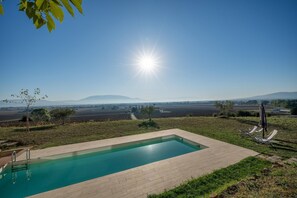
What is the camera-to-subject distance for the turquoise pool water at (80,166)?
5.95 m

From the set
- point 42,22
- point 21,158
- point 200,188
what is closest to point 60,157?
point 21,158

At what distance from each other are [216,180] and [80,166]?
6048mm

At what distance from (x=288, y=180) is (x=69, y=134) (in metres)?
13.4

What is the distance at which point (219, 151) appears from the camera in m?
7.96

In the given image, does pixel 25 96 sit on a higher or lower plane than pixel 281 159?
higher

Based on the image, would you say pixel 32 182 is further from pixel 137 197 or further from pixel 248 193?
pixel 248 193

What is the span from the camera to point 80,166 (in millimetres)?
7605

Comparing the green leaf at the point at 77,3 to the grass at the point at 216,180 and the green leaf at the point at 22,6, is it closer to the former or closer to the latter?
the green leaf at the point at 22,6

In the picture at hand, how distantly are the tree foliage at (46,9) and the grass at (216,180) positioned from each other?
4.78 m

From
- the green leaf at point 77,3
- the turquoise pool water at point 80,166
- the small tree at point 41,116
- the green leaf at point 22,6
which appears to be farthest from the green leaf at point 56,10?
the small tree at point 41,116

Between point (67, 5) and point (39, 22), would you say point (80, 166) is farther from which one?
point (67, 5)

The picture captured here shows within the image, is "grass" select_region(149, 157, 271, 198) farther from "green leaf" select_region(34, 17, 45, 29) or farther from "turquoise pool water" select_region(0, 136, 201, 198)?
"green leaf" select_region(34, 17, 45, 29)

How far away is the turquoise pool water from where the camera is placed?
19.5 feet

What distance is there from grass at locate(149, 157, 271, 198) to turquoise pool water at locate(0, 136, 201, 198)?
121 inches
